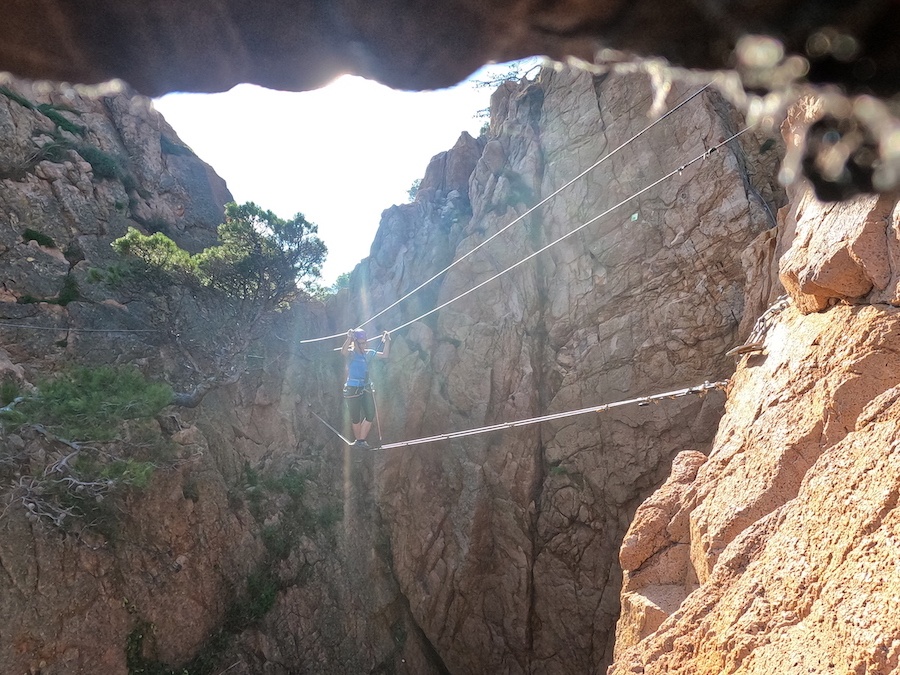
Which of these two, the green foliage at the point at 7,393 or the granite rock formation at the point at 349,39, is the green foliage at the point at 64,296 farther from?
the granite rock formation at the point at 349,39

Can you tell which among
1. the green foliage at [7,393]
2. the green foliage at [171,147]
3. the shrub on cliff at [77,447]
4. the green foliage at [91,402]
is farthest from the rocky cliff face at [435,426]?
the green foliage at [171,147]

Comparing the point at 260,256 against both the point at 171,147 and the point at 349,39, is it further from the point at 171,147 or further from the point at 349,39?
the point at 349,39

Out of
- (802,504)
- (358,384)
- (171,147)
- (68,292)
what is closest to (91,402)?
(358,384)

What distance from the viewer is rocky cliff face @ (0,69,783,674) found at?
11.1 meters

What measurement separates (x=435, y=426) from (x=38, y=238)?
42.1 feet

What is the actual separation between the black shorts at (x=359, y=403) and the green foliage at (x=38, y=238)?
1043 cm

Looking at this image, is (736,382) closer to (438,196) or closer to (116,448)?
(116,448)

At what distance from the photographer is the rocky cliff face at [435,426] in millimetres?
11125

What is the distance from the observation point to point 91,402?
393 inches

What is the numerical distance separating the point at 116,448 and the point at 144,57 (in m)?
11.3

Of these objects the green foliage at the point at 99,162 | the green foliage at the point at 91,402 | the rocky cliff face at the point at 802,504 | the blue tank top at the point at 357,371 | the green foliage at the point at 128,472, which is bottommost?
the rocky cliff face at the point at 802,504

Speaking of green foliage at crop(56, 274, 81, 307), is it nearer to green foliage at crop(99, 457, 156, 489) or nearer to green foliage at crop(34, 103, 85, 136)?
green foliage at crop(99, 457, 156, 489)

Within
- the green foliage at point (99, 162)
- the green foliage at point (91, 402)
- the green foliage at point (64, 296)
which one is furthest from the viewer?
the green foliage at point (99, 162)

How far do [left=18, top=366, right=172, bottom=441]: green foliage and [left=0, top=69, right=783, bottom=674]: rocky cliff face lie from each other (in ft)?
4.70
